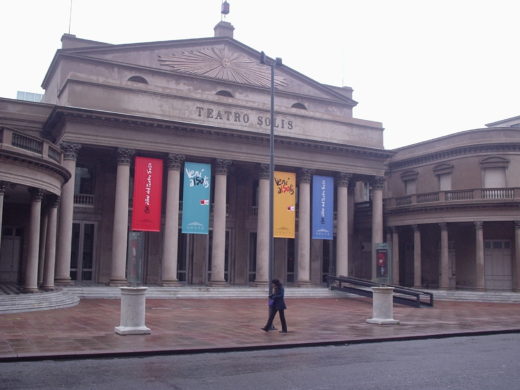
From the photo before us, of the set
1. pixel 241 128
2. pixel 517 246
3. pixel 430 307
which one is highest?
pixel 241 128

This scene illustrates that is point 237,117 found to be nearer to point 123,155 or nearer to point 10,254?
point 123,155

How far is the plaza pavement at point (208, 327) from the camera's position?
13.3 meters

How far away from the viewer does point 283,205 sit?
35.8 m

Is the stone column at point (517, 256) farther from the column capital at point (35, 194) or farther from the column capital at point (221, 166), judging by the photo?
the column capital at point (35, 194)

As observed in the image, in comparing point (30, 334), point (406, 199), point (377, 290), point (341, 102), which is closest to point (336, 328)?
point (377, 290)

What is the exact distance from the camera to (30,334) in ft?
49.5

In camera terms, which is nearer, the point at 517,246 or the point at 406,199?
the point at 517,246

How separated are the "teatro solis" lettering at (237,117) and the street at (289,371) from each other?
Answer: 2303 cm

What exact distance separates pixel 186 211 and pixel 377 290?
612 inches

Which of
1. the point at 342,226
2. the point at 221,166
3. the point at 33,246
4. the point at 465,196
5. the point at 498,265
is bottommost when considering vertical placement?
the point at 498,265

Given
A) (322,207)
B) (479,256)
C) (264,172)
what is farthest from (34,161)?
(479,256)

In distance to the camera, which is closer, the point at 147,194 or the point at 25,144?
the point at 25,144

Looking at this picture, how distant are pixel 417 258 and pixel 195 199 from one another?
50.3 feet

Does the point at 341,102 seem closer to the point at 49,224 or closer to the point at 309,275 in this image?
the point at 309,275
